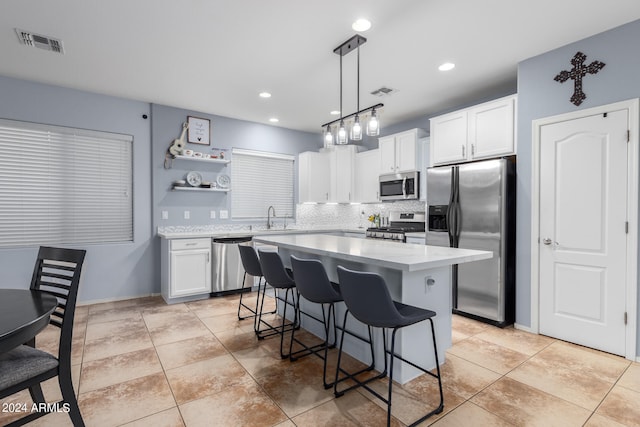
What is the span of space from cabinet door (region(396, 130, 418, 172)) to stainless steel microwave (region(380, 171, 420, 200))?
103 millimetres

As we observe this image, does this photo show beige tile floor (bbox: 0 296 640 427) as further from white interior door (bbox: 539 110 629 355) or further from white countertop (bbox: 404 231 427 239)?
white countertop (bbox: 404 231 427 239)

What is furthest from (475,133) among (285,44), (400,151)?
(285,44)

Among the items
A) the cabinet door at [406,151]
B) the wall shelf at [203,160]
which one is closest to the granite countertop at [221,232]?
the wall shelf at [203,160]

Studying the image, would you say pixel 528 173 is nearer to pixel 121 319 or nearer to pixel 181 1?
pixel 181 1

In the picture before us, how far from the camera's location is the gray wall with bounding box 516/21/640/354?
2.66m

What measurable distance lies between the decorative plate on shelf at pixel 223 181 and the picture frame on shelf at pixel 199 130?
56cm

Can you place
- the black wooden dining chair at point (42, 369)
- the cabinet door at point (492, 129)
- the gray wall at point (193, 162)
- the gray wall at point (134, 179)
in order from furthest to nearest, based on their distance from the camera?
the gray wall at point (193, 162) < the gray wall at point (134, 179) < the cabinet door at point (492, 129) < the black wooden dining chair at point (42, 369)

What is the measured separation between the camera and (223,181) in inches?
204

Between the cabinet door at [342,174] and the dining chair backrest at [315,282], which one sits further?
the cabinet door at [342,174]

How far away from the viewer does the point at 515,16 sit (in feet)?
8.36

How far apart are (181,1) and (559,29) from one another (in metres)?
3.01

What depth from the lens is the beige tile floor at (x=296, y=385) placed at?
75.5 inches

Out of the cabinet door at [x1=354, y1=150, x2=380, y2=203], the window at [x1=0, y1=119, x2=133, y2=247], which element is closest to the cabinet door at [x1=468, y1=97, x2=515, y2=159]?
the cabinet door at [x1=354, y1=150, x2=380, y2=203]

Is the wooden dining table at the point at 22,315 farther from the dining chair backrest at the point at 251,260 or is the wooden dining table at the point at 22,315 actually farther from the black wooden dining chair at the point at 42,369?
the dining chair backrest at the point at 251,260
